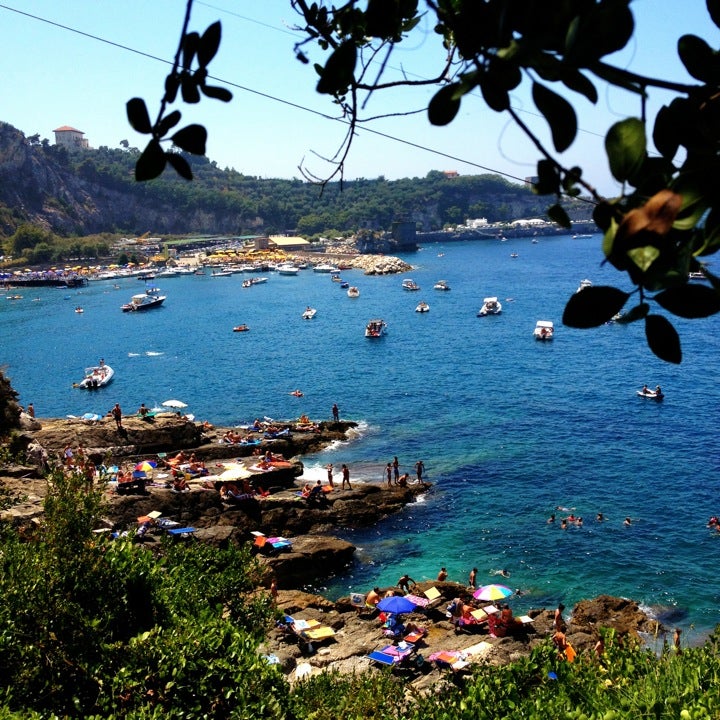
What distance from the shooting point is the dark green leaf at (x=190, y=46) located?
6.14 ft

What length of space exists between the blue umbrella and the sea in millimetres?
2857

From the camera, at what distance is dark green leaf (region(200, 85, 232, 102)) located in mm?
1973

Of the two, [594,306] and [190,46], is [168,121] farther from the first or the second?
[594,306]

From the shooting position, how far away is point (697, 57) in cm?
175

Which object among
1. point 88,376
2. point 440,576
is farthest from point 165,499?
point 88,376

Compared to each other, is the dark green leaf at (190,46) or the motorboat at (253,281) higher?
the dark green leaf at (190,46)

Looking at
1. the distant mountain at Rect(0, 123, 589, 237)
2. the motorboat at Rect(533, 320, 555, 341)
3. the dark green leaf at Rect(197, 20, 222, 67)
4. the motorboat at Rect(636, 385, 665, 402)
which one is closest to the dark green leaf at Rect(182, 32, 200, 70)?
the dark green leaf at Rect(197, 20, 222, 67)

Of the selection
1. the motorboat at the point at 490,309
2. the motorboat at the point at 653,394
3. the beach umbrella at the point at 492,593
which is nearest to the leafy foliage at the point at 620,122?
the beach umbrella at the point at 492,593

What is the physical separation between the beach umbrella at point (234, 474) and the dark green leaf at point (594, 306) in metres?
23.2

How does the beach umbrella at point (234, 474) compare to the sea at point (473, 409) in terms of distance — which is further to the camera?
Result: the beach umbrella at point (234, 474)

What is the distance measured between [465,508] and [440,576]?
5.83 metres

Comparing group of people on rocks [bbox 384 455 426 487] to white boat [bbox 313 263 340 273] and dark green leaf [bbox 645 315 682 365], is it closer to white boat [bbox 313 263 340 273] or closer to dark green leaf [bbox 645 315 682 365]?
dark green leaf [bbox 645 315 682 365]

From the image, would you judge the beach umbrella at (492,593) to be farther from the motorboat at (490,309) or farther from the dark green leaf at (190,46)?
the motorboat at (490,309)

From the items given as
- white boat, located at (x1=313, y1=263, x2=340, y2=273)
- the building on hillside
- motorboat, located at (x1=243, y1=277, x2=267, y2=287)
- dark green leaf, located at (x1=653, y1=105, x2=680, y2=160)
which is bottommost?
motorboat, located at (x1=243, y1=277, x2=267, y2=287)
